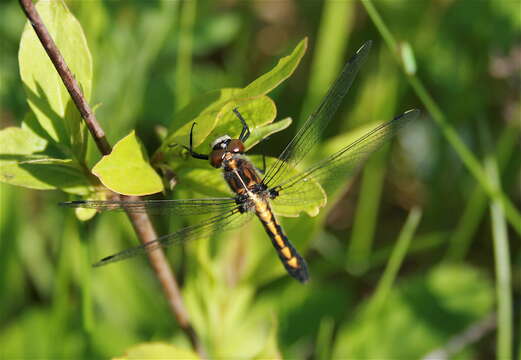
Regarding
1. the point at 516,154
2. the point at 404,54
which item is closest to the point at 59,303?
the point at 404,54

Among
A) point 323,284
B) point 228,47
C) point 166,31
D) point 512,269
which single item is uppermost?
point 228,47

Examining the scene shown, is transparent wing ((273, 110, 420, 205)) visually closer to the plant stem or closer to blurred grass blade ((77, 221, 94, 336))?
the plant stem

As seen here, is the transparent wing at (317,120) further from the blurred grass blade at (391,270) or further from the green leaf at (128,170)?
the blurred grass blade at (391,270)

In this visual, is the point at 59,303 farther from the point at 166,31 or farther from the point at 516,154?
the point at 516,154

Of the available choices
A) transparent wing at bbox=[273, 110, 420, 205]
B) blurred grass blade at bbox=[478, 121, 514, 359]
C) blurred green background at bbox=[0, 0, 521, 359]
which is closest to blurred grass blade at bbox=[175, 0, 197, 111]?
blurred green background at bbox=[0, 0, 521, 359]

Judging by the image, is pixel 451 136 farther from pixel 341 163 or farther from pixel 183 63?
pixel 183 63

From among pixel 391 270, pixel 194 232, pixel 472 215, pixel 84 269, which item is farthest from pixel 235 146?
pixel 472 215
